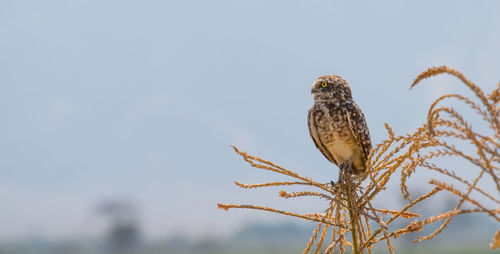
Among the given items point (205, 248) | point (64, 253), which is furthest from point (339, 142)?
point (64, 253)

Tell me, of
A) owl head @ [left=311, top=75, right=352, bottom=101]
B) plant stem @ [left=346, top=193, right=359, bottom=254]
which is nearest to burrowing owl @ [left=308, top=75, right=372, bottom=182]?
owl head @ [left=311, top=75, right=352, bottom=101]

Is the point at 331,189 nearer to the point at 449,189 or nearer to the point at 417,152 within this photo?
the point at 417,152

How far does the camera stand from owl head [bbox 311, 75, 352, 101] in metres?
6.27


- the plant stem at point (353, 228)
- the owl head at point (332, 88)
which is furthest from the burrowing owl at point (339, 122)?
the plant stem at point (353, 228)

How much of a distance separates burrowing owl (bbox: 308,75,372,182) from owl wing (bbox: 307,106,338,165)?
13 mm

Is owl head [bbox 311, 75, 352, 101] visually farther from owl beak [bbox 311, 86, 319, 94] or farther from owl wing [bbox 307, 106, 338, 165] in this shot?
owl wing [bbox 307, 106, 338, 165]

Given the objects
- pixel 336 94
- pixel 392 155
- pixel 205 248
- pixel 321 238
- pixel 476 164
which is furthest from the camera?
pixel 205 248

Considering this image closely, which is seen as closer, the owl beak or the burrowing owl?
the burrowing owl

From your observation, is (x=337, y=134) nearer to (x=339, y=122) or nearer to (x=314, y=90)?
(x=339, y=122)

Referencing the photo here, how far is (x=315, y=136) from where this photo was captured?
6.70 m

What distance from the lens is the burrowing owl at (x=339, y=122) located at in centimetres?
628

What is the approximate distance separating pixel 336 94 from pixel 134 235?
420 feet

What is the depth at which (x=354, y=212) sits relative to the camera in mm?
4199

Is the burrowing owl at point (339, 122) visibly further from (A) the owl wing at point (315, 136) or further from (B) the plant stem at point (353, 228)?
(B) the plant stem at point (353, 228)
